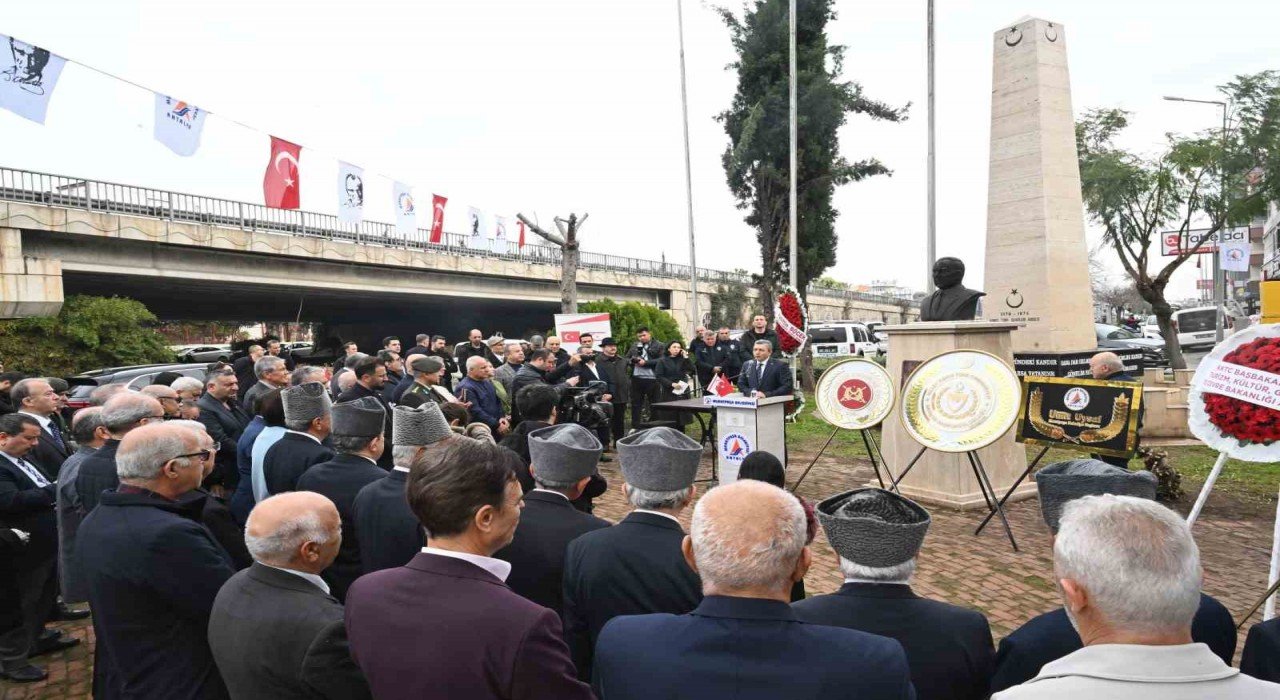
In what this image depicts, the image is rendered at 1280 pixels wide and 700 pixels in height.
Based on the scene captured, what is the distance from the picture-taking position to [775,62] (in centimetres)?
2128

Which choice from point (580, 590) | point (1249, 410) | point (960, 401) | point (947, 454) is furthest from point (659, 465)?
point (947, 454)

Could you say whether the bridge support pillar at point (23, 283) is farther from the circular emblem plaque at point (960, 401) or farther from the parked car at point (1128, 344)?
the parked car at point (1128, 344)

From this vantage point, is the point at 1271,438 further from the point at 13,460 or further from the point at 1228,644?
the point at 13,460

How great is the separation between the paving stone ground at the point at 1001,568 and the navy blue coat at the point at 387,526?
95.3 inches

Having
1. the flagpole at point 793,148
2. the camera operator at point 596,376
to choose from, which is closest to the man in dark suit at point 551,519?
the camera operator at point 596,376

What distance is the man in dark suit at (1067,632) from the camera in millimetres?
2020

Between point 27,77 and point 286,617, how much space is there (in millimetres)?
11913

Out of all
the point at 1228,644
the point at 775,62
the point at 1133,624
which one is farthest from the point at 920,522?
the point at 775,62

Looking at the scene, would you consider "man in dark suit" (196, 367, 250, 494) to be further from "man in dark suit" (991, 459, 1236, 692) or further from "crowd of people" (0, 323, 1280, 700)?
"man in dark suit" (991, 459, 1236, 692)

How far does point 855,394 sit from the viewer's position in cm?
757

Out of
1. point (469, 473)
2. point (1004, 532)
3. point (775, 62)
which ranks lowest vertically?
point (1004, 532)

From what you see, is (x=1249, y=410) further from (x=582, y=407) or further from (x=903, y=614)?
(x=582, y=407)

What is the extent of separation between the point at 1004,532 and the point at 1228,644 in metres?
4.98

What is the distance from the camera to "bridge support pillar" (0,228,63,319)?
16391 millimetres
